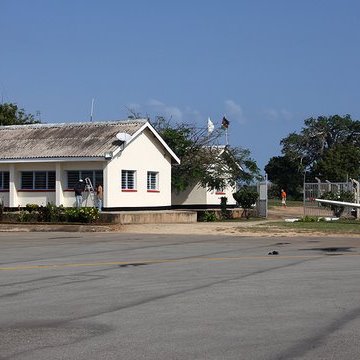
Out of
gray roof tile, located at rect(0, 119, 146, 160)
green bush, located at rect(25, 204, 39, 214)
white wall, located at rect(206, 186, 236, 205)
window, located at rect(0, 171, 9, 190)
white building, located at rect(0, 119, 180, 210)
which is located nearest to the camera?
green bush, located at rect(25, 204, 39, 214)

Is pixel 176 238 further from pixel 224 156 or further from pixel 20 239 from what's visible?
pixel 224 156

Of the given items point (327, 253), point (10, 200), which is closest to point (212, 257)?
point (327, 253)

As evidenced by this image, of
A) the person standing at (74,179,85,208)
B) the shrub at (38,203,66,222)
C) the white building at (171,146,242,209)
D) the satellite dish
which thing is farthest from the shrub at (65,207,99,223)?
the white building at (171,146,242,209)

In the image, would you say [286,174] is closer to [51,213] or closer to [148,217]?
[148,217]

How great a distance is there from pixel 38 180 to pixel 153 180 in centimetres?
646

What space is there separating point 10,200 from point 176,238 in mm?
14160

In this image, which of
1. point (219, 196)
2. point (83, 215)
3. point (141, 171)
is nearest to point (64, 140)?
point (141, 171)

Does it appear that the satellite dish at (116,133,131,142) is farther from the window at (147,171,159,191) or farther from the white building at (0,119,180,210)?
the window at (147,171,159,191)

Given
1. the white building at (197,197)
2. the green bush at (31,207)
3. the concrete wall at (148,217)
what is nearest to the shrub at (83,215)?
the concrete wall at (148,217)

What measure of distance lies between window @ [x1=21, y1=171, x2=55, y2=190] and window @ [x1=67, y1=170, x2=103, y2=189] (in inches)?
38.5

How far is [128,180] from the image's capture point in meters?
36.4

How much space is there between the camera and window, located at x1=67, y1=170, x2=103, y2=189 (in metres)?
35.2

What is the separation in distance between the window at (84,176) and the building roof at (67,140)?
120 cm

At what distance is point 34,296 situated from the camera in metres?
11.4
